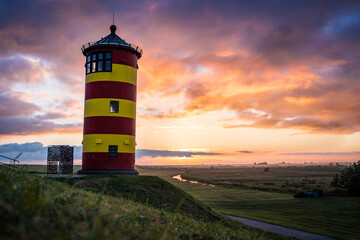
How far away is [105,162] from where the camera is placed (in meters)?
22.3

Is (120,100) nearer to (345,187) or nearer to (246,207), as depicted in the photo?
(246,207)

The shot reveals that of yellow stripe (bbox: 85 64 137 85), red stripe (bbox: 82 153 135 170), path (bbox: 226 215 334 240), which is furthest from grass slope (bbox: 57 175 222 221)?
yellow stripe (bbox: 85 64 137 85)

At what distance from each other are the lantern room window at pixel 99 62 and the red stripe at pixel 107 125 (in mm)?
4275

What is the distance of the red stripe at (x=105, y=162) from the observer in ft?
73.0

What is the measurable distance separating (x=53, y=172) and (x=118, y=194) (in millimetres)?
10034

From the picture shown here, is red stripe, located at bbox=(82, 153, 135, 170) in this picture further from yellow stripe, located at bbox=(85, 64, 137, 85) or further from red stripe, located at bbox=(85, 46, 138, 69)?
red stripe, located at bbox=(85, 46, 138, 69)

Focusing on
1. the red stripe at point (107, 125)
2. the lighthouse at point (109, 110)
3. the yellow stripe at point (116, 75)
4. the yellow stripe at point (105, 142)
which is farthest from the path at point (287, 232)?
the yellow stripe at point (116, 75)

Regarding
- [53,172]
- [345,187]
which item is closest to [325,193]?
[345,187]

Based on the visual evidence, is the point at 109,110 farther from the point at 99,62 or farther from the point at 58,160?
the point at 58,160

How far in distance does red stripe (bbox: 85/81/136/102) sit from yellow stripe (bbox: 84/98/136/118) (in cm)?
35

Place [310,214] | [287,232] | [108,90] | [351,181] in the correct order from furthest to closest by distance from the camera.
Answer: [351,181]
[310,214]
[108,90]
[287,232]

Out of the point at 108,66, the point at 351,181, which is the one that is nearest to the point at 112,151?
the point at 108,66

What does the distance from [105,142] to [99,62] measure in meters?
7.04

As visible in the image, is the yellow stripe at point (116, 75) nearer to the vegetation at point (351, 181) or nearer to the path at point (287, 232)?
the path at point (287, 232)
